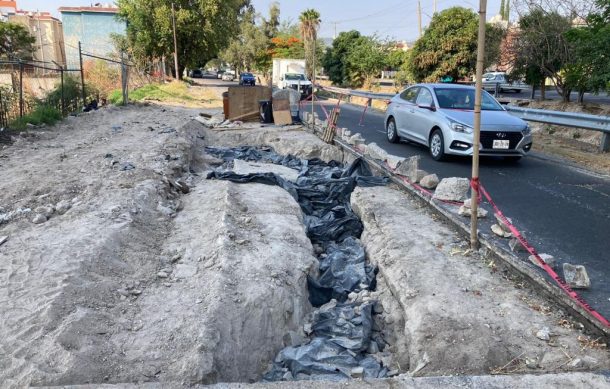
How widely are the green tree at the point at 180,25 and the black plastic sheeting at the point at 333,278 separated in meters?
31.2

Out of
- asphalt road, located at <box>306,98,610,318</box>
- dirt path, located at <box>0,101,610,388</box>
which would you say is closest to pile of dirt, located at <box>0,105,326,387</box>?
dirt path, located at <box>0,101,610,388</box>

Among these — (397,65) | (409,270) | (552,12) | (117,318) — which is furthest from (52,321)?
(397,65)

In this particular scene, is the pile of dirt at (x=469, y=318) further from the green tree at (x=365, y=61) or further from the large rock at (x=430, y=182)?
the green tree at (x=365, y=61)

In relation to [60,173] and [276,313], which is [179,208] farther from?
[276,313]

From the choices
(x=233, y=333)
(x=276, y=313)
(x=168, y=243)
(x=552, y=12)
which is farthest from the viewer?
(x=552, y=12)

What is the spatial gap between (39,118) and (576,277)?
1428 centimetres

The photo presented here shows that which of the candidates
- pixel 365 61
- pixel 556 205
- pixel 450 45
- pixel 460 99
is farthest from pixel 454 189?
pixel 365 61

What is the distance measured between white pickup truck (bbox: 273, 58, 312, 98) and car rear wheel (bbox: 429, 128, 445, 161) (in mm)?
24590

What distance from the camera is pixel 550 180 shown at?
869 centimetres

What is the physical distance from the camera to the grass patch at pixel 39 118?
1312 cm

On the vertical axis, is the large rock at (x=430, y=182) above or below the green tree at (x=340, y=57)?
below

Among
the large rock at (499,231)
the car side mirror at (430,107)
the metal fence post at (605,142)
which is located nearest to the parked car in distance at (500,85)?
the metal fence post at (605,142)

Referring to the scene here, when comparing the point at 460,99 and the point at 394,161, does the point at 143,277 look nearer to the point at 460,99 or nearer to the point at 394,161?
the point at 394,161

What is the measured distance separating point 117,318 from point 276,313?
4.50 feet
